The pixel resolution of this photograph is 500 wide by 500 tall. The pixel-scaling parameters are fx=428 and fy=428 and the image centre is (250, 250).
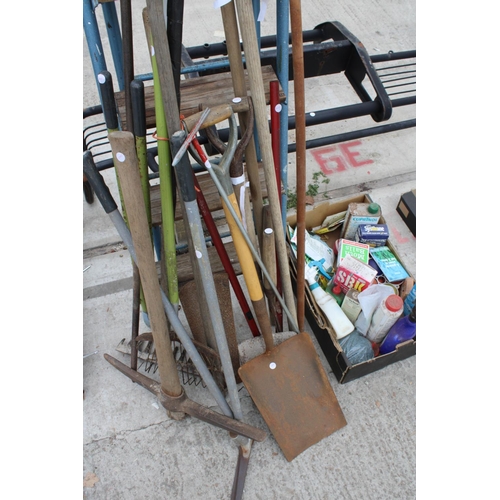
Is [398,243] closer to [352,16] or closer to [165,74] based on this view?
[165,74]

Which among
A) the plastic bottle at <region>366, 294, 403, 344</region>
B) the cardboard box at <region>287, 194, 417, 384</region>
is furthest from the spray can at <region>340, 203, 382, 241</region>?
the plastic bottle at <region>366, 294, 403, 344</region>

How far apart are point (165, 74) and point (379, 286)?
1.41m

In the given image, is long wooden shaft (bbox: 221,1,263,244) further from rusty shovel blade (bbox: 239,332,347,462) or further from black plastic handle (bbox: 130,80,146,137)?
rusty shovel blade (bbox: 239,332,347,462)

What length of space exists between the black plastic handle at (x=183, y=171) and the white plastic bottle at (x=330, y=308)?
3.32 feet

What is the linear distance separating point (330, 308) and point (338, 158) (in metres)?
1.41

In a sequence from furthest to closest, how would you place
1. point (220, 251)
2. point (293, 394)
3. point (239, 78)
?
point (293, 394), point (220, 251), point (239, 78)

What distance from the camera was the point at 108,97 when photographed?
1.26 m

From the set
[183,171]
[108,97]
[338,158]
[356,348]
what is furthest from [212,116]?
[338,158]

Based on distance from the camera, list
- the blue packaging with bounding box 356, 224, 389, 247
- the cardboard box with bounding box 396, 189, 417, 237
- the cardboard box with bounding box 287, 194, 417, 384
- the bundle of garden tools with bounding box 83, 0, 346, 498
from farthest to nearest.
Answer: the cardboard box with bounding box 396, 189, 417, 237 < the blue packaging with bounding box 356, 224, 389, 247 < the cardboard box with bounding box 287, 194, 417, 384 < the bundle of garden tools with bounding box 83, 0, 346, 498

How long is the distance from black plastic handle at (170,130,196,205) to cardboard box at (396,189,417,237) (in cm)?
179

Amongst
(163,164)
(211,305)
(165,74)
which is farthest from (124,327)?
(165,74)

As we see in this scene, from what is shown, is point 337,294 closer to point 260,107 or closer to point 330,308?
point 330,308

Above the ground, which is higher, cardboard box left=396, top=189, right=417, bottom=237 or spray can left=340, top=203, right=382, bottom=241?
spray can left=340, top=203, right=382, bottom=241

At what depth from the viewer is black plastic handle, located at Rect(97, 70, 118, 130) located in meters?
1.22
